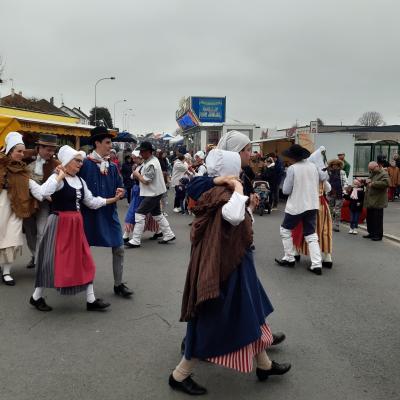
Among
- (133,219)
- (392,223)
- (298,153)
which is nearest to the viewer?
(298,153)

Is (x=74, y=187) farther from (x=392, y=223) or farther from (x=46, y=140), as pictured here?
(x=392, y=223)

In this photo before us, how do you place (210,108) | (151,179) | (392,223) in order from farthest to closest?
(210,108)
(392,223)
(151,179)

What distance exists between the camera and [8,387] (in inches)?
135

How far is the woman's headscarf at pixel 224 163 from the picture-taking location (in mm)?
3328

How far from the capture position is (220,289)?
3.27m

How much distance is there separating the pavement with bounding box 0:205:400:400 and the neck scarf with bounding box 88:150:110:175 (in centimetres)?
156

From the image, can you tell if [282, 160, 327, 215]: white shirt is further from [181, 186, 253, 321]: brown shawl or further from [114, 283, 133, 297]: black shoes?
[181, 186, 253, 321]: brown shawl

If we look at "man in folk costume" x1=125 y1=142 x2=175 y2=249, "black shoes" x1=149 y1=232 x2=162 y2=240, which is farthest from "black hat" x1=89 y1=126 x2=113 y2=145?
"black shoes" x1=149 y1=232 x2=162 y2=240

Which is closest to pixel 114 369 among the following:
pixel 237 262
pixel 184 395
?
pixel 184 395

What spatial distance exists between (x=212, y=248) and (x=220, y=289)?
0.33 metres

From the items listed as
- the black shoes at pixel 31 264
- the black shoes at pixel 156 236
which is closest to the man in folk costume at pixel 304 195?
the black shoes at pixel 156 236

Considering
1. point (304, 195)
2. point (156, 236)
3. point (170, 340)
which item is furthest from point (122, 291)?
point (156, 236)

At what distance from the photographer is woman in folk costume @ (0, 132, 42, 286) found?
5984 mm

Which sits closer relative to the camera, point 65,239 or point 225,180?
point 225,180
